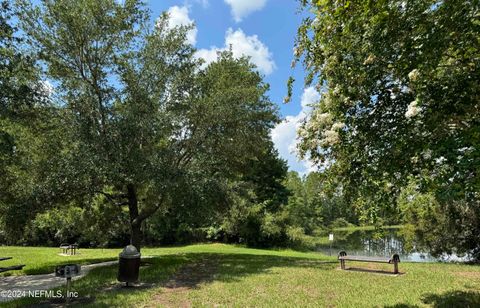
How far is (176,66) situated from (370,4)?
33.1ft

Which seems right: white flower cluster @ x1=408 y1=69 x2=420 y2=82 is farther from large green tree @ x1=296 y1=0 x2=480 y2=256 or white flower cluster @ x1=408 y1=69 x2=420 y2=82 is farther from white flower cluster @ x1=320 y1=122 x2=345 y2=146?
white flower cluster @ x1=320 y1=122 x2=345 y2=146

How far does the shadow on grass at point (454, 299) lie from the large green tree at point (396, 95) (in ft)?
7.22

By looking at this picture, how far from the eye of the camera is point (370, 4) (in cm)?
396

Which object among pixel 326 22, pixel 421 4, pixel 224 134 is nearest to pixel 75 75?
pixel 224 134

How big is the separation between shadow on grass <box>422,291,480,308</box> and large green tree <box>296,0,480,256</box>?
7.22ft

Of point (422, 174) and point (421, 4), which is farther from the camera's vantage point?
point (422, 174)

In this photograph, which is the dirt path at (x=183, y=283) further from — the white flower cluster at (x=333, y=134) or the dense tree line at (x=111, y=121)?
the white flower cluster at (x=333, y=134)

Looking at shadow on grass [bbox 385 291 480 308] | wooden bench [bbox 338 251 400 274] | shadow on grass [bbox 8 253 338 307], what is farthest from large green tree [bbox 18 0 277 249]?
shadow on grass [bbox 385 291 480 308]

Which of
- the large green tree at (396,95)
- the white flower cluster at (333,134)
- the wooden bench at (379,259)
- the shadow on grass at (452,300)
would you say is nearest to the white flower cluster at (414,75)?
the large green tree at (396,95)

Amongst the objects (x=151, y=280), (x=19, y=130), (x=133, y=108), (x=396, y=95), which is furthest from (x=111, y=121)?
(x=396, y=95)

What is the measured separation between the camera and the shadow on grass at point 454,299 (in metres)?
5.83

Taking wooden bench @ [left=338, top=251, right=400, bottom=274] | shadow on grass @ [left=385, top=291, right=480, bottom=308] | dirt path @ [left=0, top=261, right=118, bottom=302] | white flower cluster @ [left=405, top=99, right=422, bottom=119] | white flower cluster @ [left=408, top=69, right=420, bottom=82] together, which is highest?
white flower cluster @ [left=408, top=69, right=420, bottom=82]

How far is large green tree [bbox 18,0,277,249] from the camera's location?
10.1 metres

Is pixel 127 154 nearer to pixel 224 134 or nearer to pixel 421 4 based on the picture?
pixel 224 134
